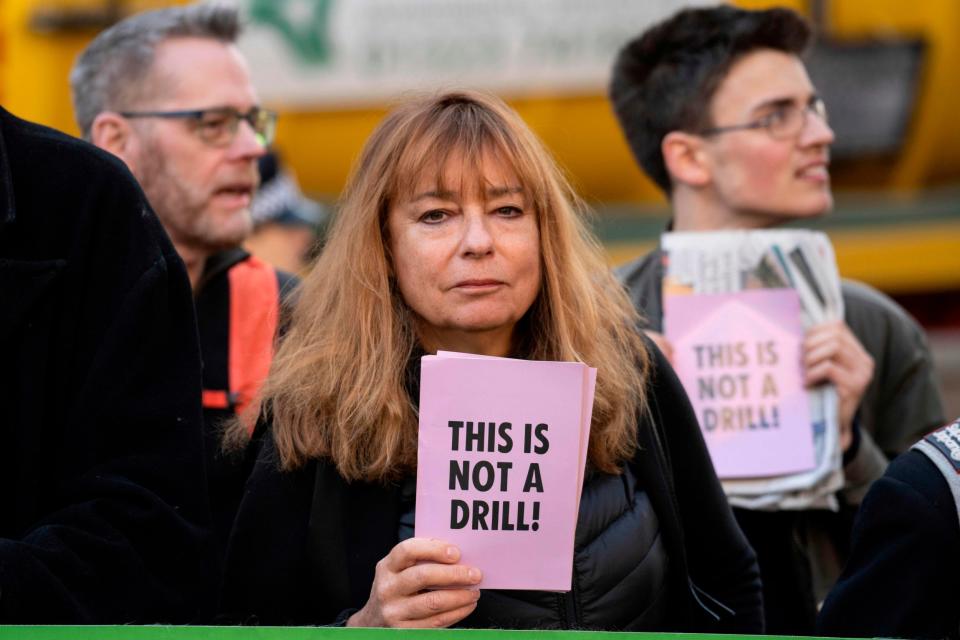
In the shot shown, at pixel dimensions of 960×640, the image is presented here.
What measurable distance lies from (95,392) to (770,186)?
1.94 meters

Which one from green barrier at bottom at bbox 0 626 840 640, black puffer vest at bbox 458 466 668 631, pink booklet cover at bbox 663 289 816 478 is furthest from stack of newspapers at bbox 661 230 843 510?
green barrier at bottom at bbox 0 626 840 640

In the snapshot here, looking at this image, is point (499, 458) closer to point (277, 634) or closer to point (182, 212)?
point (277, 634)

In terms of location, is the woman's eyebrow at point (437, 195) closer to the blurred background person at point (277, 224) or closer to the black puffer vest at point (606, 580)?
the black puffer vest at point (606, 580)

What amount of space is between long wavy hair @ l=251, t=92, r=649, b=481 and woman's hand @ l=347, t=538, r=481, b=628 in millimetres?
227

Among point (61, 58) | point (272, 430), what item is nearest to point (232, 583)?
point (272, 430)

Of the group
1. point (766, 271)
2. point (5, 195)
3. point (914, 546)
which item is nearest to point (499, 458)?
point (914, 546)

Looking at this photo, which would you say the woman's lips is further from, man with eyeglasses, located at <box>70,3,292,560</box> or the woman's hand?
man with eyeglasses, located at <box>70,3,292,560</box>

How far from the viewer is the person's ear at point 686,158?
3.55m

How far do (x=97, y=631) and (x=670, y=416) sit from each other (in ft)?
3.90

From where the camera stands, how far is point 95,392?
1988 mm

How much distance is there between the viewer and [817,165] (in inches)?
137

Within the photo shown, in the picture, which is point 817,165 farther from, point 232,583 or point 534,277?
point 232,583

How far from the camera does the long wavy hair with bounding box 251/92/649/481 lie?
91.8 inches

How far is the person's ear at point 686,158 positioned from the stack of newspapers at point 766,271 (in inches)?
10.9
